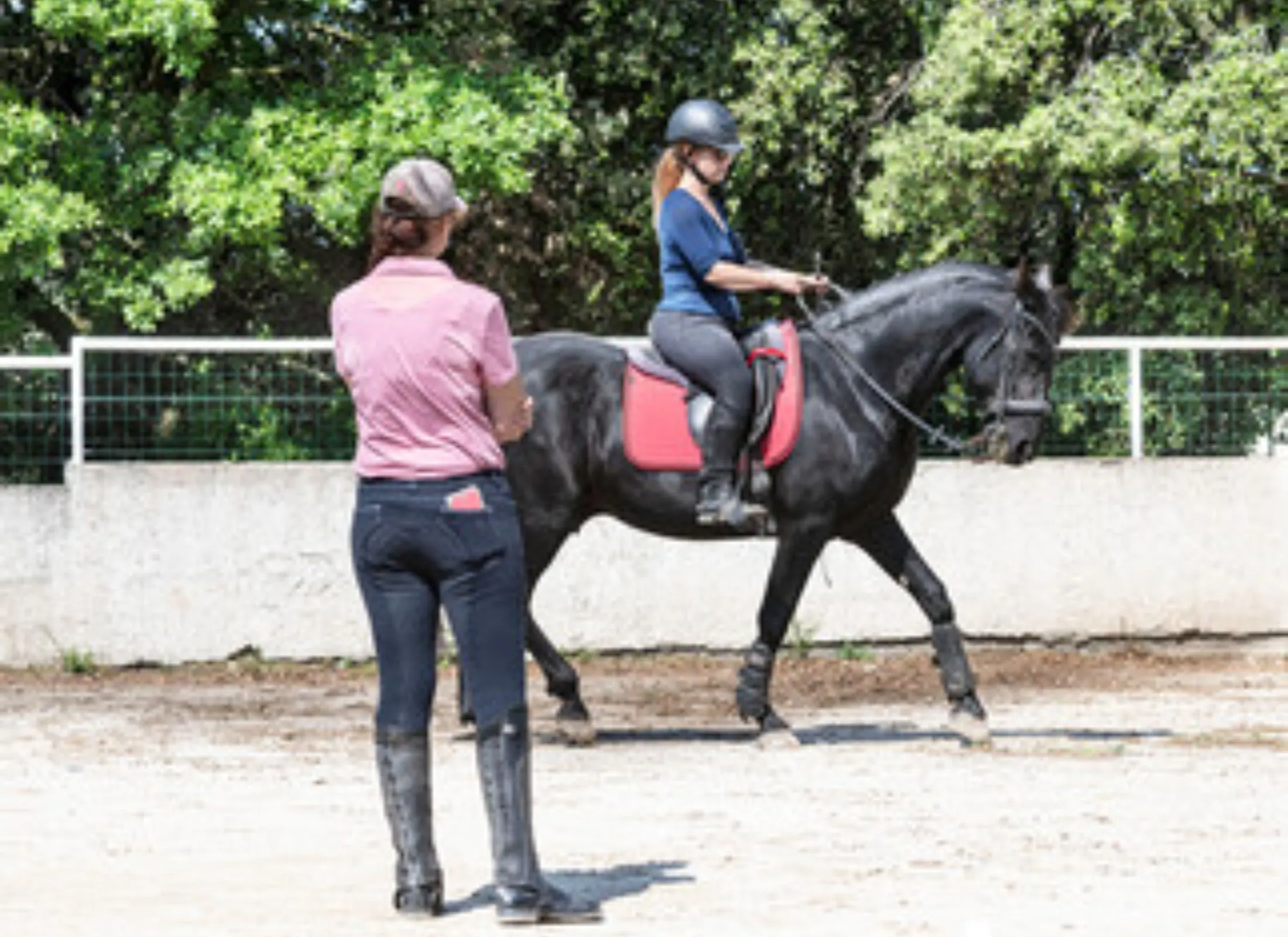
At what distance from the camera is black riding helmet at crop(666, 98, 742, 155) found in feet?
37.8

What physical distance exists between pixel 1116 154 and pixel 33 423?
9950mm

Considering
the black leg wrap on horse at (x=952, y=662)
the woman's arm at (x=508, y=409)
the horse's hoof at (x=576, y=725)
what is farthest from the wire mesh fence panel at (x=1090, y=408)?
the woman's arm at (x=508, y=409)

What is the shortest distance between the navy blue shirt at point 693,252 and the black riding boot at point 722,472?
19.0 inches

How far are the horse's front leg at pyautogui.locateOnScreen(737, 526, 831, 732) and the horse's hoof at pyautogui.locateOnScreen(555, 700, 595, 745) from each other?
76 centimetres

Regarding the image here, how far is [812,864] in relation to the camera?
8.06 meters

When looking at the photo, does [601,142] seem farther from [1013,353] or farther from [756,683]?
[756,683]

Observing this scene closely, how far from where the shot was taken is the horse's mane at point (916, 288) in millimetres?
12164

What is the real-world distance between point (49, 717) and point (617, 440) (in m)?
3.68

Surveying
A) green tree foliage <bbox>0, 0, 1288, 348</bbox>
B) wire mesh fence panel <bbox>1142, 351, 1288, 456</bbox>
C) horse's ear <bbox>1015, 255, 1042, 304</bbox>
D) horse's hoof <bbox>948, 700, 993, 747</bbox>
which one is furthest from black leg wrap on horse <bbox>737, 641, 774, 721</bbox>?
green tree foliage <bbox>0, 0, 1288, 348</bbox>

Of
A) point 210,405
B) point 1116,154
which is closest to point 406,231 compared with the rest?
point 210,405

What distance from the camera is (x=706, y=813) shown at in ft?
31.1

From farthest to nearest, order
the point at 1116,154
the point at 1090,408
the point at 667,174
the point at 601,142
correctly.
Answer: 1. the point at 601,142
2. the point at 1116,154
3. the point at 1090,408
4. the point at 667,174

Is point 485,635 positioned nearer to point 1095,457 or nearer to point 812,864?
point 812,864

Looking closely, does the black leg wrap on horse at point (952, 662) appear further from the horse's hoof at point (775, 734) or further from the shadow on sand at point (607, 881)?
the shadow on sand at point (607, 881)
